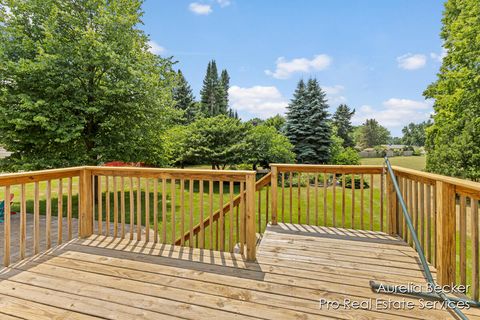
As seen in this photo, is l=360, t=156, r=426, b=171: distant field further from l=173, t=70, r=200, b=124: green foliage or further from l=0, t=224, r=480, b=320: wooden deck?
l=0, t=224, r=480, b=320: wooden deck

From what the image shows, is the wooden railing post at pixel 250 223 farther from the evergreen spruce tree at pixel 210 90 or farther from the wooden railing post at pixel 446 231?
the evergreen spruce tree at pixel 210 90

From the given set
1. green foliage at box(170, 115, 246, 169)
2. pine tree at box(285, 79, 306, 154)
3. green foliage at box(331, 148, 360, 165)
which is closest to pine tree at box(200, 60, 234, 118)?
pine tree at box(285, 79, 306, 154)

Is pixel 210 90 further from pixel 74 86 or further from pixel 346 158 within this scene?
pixel 74 86

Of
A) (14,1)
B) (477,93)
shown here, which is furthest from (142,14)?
(477,93)

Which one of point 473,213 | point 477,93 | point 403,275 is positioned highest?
point 477,93

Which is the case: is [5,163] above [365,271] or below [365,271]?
above

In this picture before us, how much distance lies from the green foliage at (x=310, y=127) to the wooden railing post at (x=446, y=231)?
14.8 metres

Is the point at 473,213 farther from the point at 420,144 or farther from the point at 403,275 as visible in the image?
the point at 420,144

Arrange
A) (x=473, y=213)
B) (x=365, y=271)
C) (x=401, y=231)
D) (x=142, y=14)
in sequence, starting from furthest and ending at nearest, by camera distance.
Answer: (x=142, y=14)
(x=401, y=231)
(x=365, y=271)
(x=473, y=213)

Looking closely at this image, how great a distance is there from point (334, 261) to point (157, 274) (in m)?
1.88

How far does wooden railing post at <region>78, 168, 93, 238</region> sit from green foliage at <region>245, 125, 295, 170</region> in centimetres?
1016

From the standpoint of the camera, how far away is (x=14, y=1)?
6.75 meters

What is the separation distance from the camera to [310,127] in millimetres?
17078

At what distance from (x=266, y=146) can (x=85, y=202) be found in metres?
11.6
